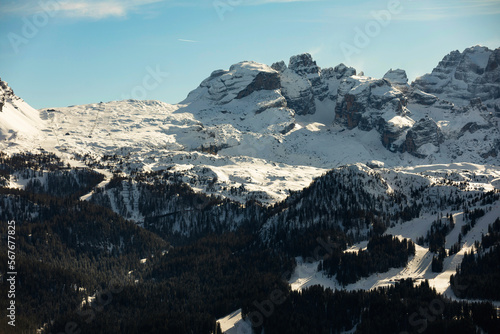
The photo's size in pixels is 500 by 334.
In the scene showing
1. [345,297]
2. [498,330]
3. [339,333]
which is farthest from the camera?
[345,297]

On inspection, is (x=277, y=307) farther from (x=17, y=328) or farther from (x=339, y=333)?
(x=17, y=328)

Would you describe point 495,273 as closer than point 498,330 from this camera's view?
No

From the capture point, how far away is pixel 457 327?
159500mm

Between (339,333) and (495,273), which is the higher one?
(495,273)

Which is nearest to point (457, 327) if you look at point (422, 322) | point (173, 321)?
point (422, 322)

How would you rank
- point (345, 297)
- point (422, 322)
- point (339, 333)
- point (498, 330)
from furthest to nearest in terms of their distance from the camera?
point (345, 297), point (339, 333), point (422, 322), point (498, 330)

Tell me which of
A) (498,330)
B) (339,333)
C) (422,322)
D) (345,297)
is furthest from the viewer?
(345,297)

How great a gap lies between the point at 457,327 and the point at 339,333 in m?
39.5

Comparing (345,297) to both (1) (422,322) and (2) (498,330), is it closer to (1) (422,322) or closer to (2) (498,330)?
(1) (422,322)

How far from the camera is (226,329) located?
7687 inches

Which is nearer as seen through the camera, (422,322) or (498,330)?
(498,330)

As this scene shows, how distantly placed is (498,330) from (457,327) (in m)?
11.4

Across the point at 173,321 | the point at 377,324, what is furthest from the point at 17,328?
the point at 377,324

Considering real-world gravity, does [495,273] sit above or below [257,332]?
above
